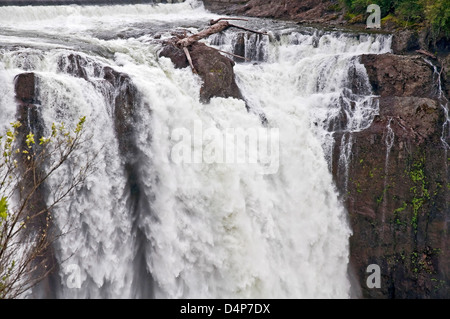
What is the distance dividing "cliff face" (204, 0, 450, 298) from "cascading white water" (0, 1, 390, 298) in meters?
0.62

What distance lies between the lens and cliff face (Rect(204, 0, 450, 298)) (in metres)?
12.8

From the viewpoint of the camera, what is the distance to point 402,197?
12977 mm

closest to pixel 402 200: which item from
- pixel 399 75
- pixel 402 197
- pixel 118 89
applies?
pixel 402 197

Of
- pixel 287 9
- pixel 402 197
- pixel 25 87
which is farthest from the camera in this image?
pixel 287 9

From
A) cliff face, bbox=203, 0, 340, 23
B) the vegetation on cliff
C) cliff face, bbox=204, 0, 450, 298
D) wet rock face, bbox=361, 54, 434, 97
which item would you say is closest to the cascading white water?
wet rock face, bbox=361, 54, 434, 97

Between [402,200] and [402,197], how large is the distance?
0.10 metres

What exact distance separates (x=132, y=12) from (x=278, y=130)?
15620mm

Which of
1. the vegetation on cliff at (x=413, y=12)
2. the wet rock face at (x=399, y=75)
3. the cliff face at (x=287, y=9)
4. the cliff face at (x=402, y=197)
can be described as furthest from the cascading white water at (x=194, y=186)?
the cliff face at (x=287, y=9)

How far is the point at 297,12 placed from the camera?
2412cm

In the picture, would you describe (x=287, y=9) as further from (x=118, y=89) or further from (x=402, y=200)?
(x=118, y=89)

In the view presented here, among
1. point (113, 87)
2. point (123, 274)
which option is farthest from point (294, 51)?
point (123, 274)

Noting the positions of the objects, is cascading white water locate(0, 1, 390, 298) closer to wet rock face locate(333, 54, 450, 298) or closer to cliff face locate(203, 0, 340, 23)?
wet rock face locate(333, 54, 450, 298)

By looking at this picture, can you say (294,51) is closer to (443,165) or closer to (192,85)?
(192,85)

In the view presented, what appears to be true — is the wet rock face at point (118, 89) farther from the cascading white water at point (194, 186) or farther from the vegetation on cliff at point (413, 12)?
the vegetation on cliff at point (413, 12)
